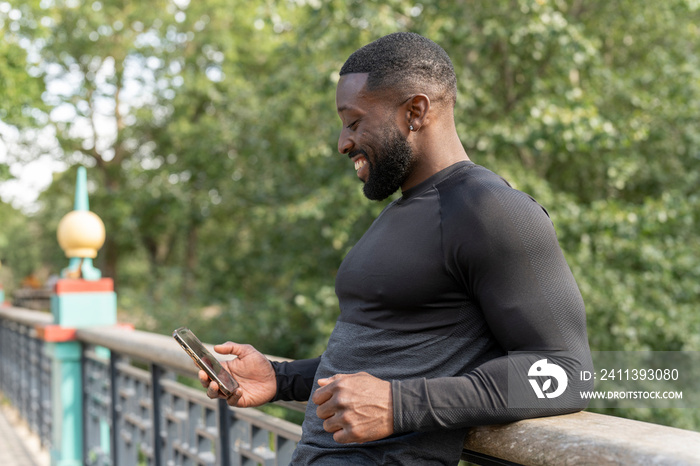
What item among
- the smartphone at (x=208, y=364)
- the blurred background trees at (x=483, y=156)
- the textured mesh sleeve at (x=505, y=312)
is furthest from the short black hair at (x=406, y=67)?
the blurred background trees at (x=483, y=156)

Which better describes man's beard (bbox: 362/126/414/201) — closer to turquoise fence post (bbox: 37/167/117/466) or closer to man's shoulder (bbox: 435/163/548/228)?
man's shoulder (bbox: 435/163/548/228)

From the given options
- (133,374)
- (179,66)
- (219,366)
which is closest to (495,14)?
(133,374)

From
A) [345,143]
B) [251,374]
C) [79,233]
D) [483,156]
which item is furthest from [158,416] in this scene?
[483,156]

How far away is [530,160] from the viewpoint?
8898 millimetres

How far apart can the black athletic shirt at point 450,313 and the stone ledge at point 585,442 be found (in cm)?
4

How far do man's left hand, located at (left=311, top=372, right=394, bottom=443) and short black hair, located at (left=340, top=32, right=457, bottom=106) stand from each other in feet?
2.02

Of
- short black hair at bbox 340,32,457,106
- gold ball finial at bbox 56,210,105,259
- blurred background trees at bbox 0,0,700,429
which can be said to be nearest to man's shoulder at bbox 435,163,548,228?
short black hair at bbox 340,32,457,106

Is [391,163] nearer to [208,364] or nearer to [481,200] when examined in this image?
[481,200]

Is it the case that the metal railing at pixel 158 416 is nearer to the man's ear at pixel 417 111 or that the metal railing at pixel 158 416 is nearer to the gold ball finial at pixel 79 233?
the gold ball finial at pixel 79 233

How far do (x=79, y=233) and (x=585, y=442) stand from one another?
4224 millimetres

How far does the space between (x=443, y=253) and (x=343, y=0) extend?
6426 millimetres

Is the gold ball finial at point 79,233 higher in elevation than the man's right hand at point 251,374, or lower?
higher

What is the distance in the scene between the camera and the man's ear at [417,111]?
1445mm

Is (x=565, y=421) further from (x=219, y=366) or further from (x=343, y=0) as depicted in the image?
(x=343, y=0)
